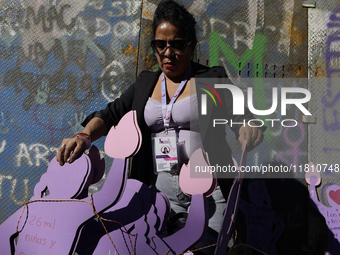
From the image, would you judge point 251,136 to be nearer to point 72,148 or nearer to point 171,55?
point 171,55

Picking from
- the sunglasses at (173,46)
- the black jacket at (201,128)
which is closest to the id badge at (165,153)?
the black jacket at (201,128)

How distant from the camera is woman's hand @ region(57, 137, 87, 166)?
1.44 meters

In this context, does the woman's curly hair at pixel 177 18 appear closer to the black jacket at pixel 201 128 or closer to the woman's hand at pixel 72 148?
the black jacket at pixel 201 128

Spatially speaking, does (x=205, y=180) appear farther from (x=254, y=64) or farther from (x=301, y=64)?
(x=301, y=64)

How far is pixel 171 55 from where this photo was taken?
1810mm

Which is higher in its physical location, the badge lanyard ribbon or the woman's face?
the woman's face

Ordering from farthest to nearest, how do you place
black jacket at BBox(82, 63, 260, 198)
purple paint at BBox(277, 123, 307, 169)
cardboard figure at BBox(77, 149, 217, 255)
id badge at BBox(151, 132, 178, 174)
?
purple paint at BBox(277, 123, 307, 169)
black jacket at BBox(82, 63, 260, 198)
id badge at BBox(151, 132, 178, 174)
cardboard figure at BBox(77, 149, 217, 255)

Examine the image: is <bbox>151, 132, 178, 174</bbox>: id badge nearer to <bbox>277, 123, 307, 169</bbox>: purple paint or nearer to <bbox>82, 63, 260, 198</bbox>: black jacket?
<bbox>82, 63, 260, 198</bbox>: black jacket

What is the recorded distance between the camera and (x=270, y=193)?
2.91m

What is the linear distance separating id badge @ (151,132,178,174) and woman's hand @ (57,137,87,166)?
455 mm

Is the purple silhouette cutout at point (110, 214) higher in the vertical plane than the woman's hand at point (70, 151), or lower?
lower

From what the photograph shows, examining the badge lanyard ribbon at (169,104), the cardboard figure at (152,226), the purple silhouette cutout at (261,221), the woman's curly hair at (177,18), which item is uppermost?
the woman's curly hair at (177,18)

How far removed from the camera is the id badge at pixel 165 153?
1730 millimetres

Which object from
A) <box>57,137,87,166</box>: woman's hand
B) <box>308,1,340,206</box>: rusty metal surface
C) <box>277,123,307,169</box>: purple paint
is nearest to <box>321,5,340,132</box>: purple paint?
<box>308,1,340,206</box>: rusty metal surface
